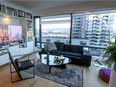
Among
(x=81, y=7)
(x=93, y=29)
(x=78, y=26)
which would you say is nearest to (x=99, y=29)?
(x=93, y=29)

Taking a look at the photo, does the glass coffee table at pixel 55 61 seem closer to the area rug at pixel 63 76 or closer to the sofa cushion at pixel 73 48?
the area rug at pixel 63 76

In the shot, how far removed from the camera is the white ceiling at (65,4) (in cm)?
388

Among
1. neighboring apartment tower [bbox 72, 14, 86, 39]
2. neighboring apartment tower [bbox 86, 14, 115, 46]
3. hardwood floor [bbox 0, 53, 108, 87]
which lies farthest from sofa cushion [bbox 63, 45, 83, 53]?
hardwood floor [bbox 0, 53, 108, 87]

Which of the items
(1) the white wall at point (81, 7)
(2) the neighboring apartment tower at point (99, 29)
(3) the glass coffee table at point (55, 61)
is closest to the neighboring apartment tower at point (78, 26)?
(2) the neighboring apartment tower at point (99, 29)

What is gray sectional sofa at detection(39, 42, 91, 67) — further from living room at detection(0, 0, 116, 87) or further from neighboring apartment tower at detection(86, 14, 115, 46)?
neighboring apartment tower at detection(86, 14, 115, 46)

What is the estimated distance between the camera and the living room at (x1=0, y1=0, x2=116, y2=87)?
3.17 m

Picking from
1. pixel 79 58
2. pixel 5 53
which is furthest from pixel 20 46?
pixel 79 58

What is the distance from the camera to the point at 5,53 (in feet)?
11.6

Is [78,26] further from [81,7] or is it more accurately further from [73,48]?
[73,48]

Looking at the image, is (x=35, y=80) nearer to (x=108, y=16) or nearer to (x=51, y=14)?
(x=51, y=14)

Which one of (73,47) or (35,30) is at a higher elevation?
(35,30)

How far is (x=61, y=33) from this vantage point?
5.32 meters

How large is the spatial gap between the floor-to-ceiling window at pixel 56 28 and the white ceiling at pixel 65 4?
36 centimetres

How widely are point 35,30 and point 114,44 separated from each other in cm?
486
